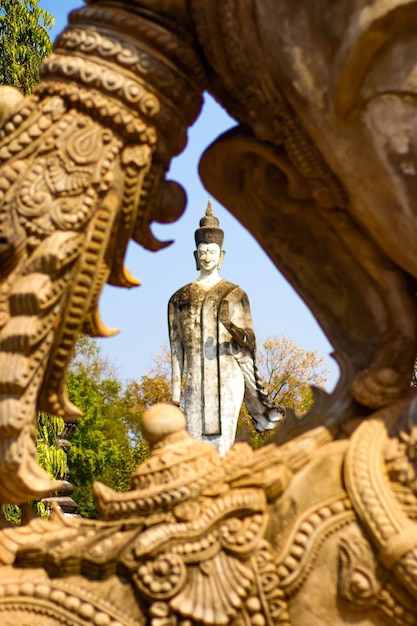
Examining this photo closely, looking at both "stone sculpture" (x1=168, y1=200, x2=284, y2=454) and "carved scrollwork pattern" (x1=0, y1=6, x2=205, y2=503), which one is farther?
"stone sculpture" (x1=168, y1=200, x2=284, y2=454)

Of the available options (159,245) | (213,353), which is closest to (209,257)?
(213,353)

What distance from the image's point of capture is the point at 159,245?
2.17 metres

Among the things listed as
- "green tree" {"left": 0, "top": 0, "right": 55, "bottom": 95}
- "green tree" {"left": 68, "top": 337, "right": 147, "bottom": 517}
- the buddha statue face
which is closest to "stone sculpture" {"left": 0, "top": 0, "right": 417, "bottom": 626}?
the buddha statue face

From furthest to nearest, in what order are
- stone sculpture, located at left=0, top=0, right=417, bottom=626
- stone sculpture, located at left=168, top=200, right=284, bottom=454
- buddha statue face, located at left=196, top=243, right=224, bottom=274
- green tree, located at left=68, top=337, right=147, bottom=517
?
green tree, located at left=68, top=337, right=147, bottom=517 < buddha statue face, located at left=196, top=243, right=224, bottom=274 < stone sculpture, located at left=168, top=200, right=284, bottom=454 < stone sculpture, located at left=0, top=0, right=417, bottom=626

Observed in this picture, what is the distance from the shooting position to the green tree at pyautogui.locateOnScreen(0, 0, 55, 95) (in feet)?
36.4

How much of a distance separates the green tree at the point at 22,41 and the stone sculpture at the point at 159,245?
9.31m

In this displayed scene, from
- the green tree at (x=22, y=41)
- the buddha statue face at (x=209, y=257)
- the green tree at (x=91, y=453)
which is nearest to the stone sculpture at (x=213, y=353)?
the buddha statue face at (x=209, y=257)

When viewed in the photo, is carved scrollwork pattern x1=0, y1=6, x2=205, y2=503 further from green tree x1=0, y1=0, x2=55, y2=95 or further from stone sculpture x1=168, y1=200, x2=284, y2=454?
green tree x1=0, y1=0, x2=55, y2=95

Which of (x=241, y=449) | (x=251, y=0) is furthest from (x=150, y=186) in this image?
(x=241, y=449)

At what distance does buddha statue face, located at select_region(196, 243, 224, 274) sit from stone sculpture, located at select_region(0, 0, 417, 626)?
748cm

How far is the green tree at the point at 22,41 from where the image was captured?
11.1 meters

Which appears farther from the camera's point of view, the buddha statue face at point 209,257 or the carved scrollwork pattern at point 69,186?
the buddha statue face at point 209,257

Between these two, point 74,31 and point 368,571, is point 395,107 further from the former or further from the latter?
point 368,571

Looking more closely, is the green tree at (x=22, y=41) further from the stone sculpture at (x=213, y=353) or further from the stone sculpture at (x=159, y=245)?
the stone sculpture at (x=159, y=245)
